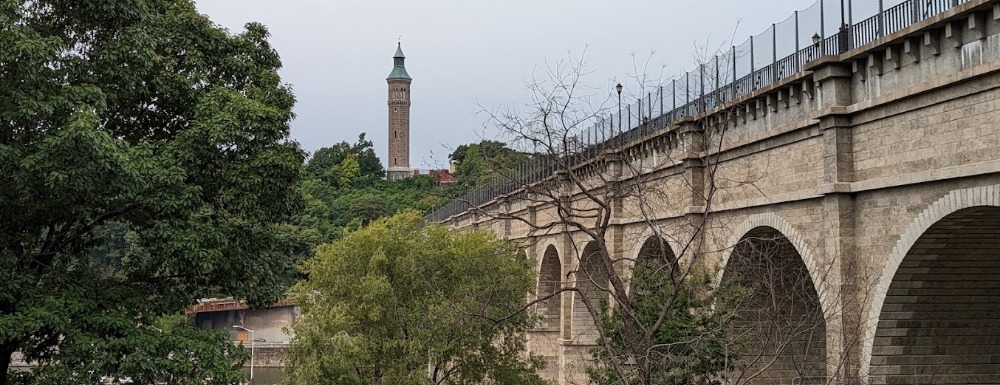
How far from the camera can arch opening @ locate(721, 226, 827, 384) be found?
1755 cm

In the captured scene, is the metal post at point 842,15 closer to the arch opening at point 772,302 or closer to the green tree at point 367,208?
the arch opening at point 772,302

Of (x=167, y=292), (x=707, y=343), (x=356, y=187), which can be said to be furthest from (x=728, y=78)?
(x=356, y=187)

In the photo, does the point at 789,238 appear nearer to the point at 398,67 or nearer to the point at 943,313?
the point at 943,313

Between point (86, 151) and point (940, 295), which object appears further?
point (940, 295)

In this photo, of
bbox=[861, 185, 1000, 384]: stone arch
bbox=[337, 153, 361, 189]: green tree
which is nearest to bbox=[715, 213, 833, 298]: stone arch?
bbox=[861, 185, 1000, 384]: stone arch

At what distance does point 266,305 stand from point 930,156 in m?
10.5

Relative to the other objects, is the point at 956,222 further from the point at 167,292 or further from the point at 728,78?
the point at 167,292

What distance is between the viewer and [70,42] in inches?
606

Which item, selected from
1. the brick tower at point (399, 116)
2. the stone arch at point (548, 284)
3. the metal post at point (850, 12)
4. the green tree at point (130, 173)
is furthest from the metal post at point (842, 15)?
the brick tower at point (399, 116)

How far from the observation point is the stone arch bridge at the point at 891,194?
12.8 m

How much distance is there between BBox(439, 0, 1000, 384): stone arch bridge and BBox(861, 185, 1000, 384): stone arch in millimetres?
21

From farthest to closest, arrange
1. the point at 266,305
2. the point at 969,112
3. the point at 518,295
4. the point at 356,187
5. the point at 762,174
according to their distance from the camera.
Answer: the point at 356,187, the point at 518,295, the point at 762,174, the point at 266,305, the point at 969,112

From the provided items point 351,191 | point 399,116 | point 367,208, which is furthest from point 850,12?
point 399,116

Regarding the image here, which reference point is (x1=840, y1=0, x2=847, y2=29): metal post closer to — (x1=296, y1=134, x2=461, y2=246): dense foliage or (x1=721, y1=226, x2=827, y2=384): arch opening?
(x1=721, y1=226, x2=827, y2=384): arch opening
